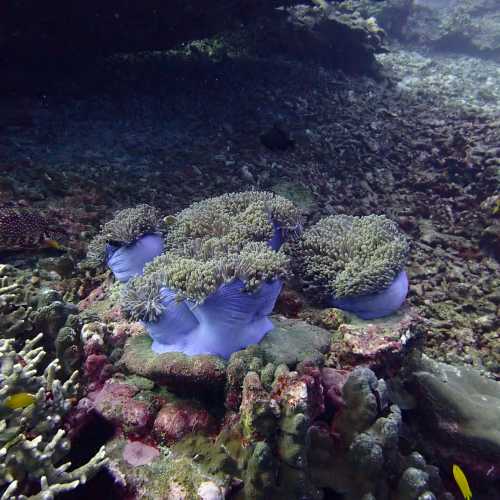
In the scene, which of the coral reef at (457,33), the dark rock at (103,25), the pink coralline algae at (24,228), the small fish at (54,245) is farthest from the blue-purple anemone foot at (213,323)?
the coral reef at (457,33)

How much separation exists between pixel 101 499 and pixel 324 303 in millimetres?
2450

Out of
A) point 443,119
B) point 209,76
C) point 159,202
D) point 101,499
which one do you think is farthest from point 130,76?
point 101,499

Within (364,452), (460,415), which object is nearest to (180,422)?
(364,452)

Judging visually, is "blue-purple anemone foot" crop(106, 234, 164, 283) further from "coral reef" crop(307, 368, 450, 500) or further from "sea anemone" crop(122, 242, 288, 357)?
"coral reef" crop(307, 368, 450, 500)

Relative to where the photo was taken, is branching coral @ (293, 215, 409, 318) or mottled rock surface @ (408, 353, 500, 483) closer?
mottled rock surface @ (408, 353, 500, 483)

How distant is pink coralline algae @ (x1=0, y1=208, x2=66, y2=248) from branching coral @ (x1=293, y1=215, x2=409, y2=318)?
2.98m

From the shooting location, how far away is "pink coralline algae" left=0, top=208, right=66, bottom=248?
15.0 feet

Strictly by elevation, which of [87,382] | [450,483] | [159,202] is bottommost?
[450,483]

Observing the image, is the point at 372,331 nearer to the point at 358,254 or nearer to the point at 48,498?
the point at 358,254

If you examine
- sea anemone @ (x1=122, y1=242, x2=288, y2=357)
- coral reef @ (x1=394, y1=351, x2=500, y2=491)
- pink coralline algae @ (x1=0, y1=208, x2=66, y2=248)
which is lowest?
coral reef @ (x1=394, y1=351, x2=500, y2=491)

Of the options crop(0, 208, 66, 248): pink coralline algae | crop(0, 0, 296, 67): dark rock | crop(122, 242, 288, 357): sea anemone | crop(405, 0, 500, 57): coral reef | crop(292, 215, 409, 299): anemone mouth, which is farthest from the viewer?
crop(405, 0, 500, 57): coral reef

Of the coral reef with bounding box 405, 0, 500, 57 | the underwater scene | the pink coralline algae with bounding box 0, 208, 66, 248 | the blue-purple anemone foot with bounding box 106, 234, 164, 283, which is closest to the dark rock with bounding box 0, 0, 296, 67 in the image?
the underwater scene

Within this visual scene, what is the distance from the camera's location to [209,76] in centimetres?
898

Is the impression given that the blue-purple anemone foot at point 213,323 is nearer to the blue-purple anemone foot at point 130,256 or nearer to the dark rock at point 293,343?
the dark rock at point 293,343
